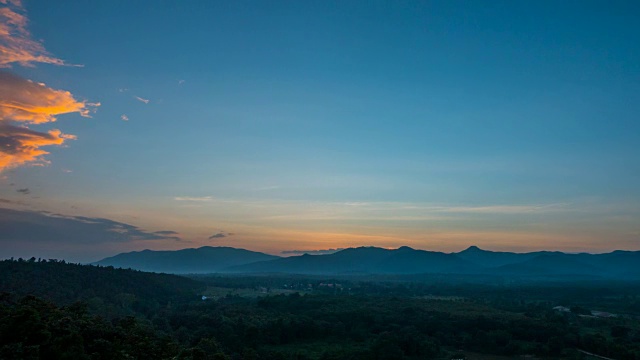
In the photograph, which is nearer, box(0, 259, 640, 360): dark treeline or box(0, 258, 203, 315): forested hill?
box(0, 259, 640, 360): dark treeline

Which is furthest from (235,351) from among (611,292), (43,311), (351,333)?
(611,292)

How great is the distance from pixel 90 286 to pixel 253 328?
1488 inches

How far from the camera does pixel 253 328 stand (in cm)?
6084

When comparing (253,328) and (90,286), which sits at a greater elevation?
(90,286)

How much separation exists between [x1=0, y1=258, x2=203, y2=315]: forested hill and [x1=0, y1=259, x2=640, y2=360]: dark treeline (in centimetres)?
26

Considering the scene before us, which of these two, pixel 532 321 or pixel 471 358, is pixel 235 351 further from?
pixel 532 321

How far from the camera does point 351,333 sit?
65.6 metres

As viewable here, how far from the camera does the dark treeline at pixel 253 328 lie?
2577 centimetres

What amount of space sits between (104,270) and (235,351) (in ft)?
195

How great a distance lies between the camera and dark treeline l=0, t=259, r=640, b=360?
1014 inches

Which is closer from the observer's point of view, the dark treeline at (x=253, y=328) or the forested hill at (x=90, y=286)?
the dark treeline at (x=253, y=328)

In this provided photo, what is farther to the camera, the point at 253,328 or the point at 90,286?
the point at 90,286

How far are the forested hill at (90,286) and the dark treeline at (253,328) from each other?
10.1 inches

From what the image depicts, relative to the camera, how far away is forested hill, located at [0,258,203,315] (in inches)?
2673
